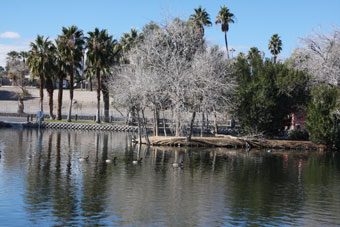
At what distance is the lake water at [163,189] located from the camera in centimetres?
1834

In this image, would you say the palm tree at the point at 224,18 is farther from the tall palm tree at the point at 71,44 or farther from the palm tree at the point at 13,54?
the palm tree at the point at 13,54

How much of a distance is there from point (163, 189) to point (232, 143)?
24006 millimetres

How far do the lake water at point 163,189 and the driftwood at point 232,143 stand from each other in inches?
210

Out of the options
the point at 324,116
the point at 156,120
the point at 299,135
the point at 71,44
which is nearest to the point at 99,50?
the point at 71,44

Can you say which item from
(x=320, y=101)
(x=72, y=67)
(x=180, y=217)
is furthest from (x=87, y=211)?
(x=72, y=67)

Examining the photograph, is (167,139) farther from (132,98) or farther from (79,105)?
(79,105)

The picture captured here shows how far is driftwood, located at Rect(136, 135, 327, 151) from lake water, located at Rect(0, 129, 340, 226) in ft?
17.5

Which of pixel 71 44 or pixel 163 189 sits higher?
pixel 71 44

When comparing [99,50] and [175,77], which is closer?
[175,77]

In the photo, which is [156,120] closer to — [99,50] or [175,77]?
[175,77]

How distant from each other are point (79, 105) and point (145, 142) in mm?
54769

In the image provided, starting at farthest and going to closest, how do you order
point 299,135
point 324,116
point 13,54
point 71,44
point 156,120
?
point 13,54 < point 71,44 < point 299,135 < point 156,120 < point 324,116

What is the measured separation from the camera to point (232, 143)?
47.1m

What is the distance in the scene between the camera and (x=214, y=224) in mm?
17594
